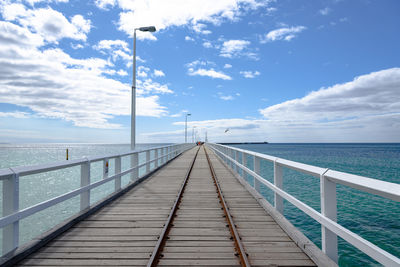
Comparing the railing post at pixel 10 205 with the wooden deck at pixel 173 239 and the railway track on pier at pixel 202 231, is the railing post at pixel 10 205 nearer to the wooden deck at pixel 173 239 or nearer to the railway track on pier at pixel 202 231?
the wooden deck at pixel 173 239

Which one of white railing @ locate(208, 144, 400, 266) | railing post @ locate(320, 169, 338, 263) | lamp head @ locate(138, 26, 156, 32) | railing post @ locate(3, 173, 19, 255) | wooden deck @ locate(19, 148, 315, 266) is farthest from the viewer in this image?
lamp head @ locate(138, 26, 156, 32)

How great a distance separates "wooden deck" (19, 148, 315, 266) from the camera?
3588mm

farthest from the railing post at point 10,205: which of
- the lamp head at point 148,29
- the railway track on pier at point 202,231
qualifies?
the lamp head at point 148,29

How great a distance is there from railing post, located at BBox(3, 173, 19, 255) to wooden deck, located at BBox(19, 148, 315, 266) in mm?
343

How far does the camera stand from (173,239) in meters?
4.36

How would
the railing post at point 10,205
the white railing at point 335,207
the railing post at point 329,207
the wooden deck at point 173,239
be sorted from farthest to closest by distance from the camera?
the wooden deck at point 173,239
the railing post at point 10,205
the railing post at point 329,207
the white railing at point 335,207

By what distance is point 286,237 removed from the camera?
4.41 meters

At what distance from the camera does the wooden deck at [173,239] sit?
3.59m

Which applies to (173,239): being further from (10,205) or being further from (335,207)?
(335,207)

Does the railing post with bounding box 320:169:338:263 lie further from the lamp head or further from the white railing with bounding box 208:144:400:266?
the lamp head

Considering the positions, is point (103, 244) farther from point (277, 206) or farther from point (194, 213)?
point (277, 206)

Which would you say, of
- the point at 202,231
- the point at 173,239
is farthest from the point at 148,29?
the point at 173,239

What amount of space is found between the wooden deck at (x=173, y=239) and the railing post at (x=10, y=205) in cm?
34

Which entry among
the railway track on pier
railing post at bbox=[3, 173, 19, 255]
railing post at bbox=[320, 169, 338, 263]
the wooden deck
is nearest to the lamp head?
the railway track on pier
